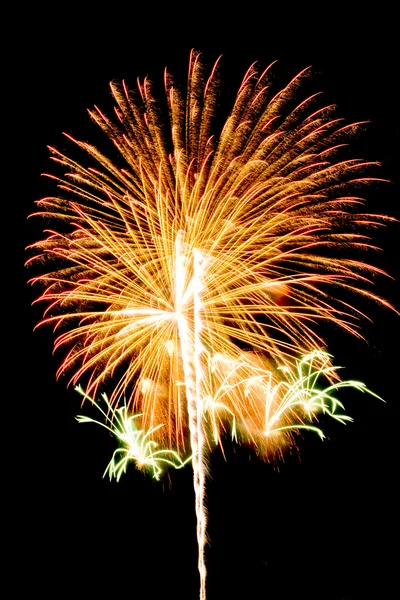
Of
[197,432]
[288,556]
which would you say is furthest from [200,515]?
[288,556]

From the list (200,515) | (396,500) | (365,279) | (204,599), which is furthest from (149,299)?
(396,500)

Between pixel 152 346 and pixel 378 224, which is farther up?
pixel 378 224

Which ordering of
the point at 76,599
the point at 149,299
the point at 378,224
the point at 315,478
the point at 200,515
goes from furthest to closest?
the point at 315,478 → the point at 76,599 → the point at 200,515 → the point at 149,299 → the point at 378,224

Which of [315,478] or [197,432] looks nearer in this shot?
[197,432]

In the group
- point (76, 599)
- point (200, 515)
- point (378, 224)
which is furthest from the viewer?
point (76, 599)

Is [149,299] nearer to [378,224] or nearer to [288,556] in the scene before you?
[378,224]

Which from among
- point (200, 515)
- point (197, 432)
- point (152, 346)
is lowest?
point (200, 515)

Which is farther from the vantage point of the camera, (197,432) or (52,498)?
(52,498)

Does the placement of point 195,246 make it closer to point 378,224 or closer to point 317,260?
point 317,260

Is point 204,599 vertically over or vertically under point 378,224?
under
